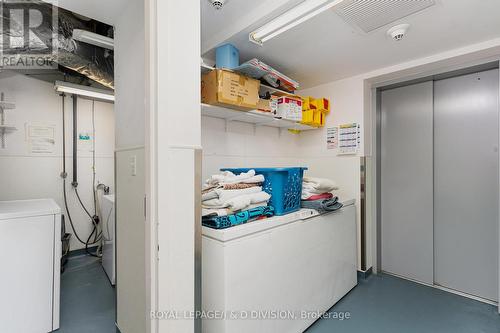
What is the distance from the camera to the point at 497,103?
7.39 ft

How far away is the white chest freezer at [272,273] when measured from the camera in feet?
4.26

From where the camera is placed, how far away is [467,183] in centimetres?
241

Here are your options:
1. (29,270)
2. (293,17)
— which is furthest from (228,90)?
(29,270)

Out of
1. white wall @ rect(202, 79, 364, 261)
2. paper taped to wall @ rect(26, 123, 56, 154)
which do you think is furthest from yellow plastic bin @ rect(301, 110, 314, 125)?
paper taped to wall @ rect(26, 123, 56, 154)

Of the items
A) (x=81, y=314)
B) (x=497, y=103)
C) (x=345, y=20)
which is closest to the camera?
(x=345, y=20)

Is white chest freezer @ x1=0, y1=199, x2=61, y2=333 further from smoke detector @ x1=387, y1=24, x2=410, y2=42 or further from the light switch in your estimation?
smoke detector @ x1=387, y1=24, x2=410, y2=42

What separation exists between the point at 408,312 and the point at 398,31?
93.0 inches

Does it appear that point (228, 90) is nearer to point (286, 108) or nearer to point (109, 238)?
point (286, 108)

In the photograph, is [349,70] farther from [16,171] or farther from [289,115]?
[16,171]

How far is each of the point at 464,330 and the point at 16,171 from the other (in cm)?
482

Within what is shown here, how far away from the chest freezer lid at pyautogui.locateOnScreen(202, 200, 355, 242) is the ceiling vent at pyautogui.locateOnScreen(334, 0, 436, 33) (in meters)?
1.44

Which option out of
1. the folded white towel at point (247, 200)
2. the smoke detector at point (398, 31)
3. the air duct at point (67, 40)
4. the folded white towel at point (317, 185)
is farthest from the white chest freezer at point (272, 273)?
the air duct at point (67, 40)

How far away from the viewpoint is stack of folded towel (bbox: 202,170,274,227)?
145cm

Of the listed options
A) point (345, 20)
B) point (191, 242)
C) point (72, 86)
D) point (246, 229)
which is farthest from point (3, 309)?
point (345, 20)
